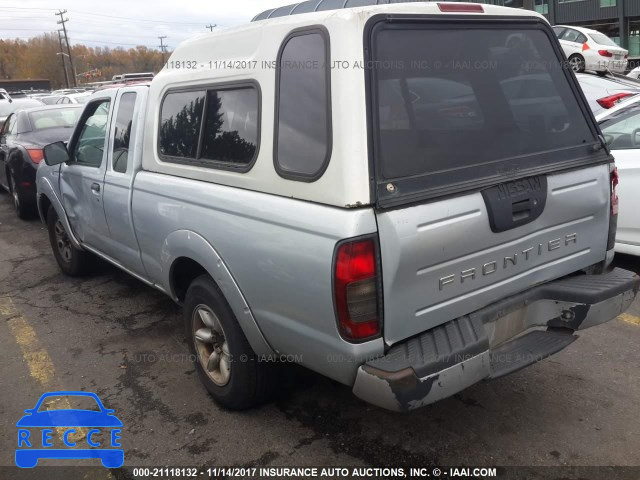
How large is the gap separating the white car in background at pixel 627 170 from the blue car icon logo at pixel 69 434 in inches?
166

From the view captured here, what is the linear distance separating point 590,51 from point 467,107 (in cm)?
1648

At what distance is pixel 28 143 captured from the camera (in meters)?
8.36

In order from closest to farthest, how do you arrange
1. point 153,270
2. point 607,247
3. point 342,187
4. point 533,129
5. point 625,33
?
point 342,187
point 533,129
point 607,247
point 153,270
point 625,33

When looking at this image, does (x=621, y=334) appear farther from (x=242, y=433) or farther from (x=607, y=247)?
(x=242, y=433)

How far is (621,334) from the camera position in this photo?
4094 mm

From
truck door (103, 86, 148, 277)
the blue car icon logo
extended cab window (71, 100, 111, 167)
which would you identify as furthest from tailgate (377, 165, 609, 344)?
extended cab window (71, 100, 111, 167)

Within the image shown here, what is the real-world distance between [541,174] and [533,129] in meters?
0.29

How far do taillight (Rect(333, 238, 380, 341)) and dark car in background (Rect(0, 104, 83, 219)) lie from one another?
22.0 feet

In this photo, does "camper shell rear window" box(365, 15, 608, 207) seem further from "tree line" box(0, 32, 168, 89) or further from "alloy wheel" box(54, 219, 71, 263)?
"tree line" box(0, 32, 168, 89)

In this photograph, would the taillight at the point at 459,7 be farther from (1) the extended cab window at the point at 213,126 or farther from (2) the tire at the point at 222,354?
(2) the tire at the point at 222,354

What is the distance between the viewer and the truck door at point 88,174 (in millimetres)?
4484

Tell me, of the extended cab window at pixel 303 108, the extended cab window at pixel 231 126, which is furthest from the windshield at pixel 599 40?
the extended cab window at pixel 303 108

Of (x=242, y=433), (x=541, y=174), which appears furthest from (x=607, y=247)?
(x=242, y=433)

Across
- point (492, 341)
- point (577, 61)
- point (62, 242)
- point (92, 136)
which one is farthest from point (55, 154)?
point (577, 61)
